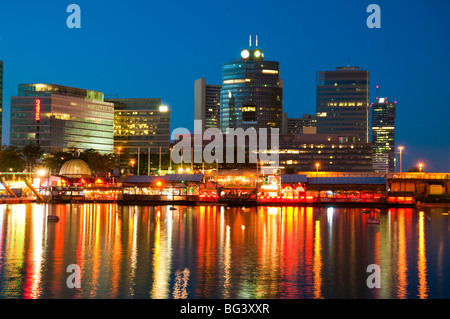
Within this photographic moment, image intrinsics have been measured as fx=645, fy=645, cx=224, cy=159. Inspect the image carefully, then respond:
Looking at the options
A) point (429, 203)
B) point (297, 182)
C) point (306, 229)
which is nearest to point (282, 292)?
point (306, 229)

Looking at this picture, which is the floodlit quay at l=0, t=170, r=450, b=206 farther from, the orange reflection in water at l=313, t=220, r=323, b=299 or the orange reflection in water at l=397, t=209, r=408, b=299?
the orange reflection in water at l=313, t=220, r=323, b=299

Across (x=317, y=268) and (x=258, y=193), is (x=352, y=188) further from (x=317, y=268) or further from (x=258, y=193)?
(x=317, y=268)

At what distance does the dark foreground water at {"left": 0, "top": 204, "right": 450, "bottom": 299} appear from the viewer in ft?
173

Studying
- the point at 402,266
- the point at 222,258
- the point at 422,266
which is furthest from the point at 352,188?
the point at 222,258

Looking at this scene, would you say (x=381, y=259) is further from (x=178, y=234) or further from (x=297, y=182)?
(x=297, y=182)

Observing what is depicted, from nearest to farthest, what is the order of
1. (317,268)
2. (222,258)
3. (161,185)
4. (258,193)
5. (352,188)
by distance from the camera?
(317,268) < (222,258) < (352,188) < (258,193) < (161,185)

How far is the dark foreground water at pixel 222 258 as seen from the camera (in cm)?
5275

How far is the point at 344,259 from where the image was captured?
229 ft

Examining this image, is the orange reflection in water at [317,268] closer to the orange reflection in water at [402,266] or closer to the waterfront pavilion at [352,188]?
the orange reflection in water at [402,266]

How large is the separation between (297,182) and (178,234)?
8998cm

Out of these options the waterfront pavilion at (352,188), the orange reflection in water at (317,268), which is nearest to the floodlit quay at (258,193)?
the waterfront pavilion at (352,188)

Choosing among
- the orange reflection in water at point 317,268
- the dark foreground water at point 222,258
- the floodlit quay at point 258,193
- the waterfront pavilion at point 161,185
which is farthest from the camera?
the waterfront pavilion at point 161,185

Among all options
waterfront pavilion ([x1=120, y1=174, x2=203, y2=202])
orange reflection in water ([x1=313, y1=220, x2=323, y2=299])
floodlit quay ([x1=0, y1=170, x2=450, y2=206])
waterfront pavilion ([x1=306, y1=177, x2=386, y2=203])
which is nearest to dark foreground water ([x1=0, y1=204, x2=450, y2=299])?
orange reflection in water ([x1=313, y1=220, x2=323, y2=299])

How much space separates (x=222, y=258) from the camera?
6962cm
